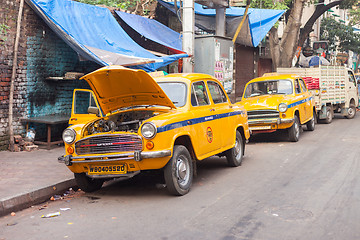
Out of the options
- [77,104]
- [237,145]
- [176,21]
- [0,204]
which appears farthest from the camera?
[176,21]

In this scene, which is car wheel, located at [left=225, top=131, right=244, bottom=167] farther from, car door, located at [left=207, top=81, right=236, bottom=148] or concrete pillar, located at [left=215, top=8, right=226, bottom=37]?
concrete pillar, located at [left=215, top=8, right=226, bottom=37]

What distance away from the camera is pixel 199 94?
26.0 ft

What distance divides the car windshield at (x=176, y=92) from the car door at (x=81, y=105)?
327cm

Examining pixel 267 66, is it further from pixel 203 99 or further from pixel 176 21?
pixel 203 99

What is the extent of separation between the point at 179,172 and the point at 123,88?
1641 millimetres

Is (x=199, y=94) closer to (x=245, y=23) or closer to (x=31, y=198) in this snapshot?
(x=31, y=198)

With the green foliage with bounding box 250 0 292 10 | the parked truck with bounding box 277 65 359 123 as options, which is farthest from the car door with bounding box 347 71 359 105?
the green foliage with bounding box 250 0 292 10

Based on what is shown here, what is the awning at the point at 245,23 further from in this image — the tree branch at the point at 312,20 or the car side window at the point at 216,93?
the car side window at the point at 216,93

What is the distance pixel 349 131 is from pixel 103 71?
421 inches

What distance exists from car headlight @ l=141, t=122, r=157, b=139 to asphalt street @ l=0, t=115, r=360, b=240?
0.99 m

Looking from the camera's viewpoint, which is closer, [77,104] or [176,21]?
[77,104]

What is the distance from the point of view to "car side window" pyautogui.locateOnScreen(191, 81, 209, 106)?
7709 millimetres

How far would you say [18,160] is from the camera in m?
9.66

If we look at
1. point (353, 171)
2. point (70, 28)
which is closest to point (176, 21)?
point (70, 28)
